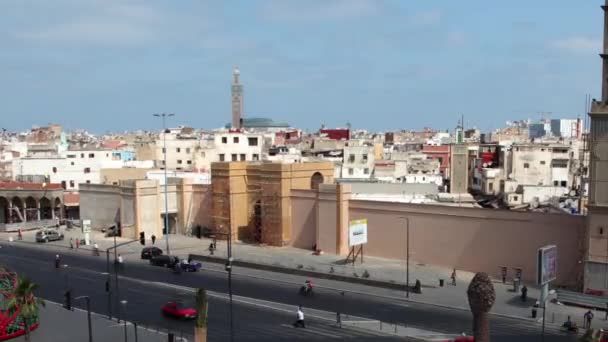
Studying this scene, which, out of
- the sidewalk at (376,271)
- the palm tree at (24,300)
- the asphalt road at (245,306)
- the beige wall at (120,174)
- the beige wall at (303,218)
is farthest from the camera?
the beige wall at (120,174)

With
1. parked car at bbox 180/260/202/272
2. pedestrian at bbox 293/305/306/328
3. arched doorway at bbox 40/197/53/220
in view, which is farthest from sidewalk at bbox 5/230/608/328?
arched doorway at bbox 40/197/53/220

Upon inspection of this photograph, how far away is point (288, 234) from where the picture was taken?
164 feet

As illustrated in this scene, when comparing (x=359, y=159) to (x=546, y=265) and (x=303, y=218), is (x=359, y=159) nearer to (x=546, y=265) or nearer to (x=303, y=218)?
(x=303, y=218)

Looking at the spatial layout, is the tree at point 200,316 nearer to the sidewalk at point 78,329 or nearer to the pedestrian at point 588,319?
the sidewalk at point 78,329

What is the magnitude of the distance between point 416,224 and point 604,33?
15357 mm

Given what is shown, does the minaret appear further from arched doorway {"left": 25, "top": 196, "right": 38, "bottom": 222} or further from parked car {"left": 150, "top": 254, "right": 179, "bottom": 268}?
arched doorway {"left": 25, "top": 196, "right": 38, "bottom": 222}

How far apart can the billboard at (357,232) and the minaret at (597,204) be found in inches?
534

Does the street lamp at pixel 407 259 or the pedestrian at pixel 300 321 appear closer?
the pedestrian at pixel 300 321

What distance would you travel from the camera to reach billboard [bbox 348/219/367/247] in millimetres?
41875

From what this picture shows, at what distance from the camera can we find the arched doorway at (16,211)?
6550 cm

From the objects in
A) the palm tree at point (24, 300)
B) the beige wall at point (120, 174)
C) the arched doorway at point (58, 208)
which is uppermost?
the beige wall at point (120, 174)

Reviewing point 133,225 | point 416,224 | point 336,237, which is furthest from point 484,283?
point 133,225

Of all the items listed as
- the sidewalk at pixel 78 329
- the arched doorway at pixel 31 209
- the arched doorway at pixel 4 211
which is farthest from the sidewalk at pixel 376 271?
the arched doorway at pixel 4 211

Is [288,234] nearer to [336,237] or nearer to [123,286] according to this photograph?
[336,237]
